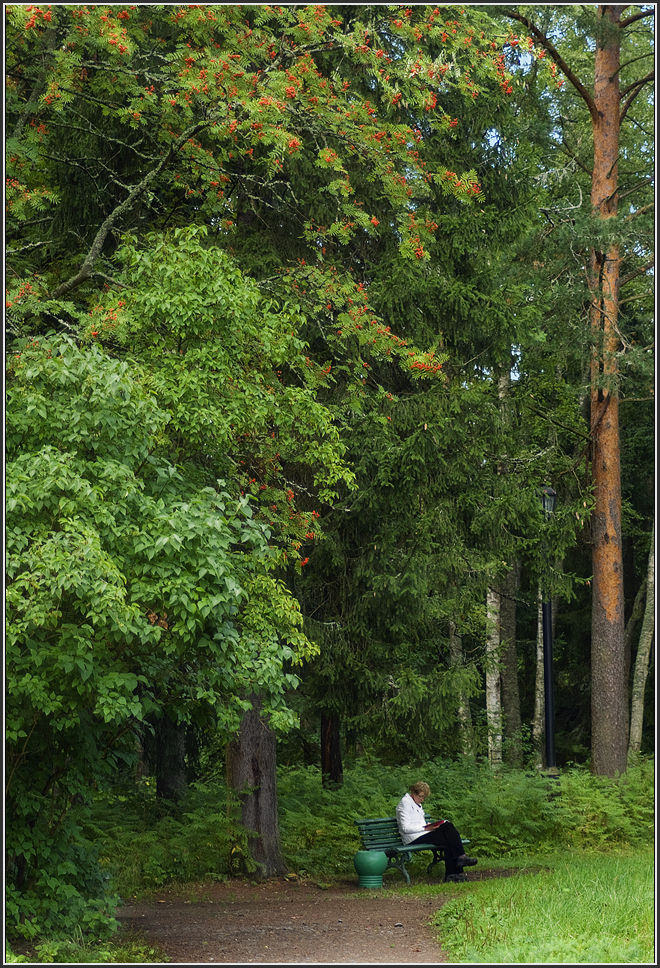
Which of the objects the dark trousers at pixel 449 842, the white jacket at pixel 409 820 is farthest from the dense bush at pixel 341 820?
the dark trousers at pixel 449 842

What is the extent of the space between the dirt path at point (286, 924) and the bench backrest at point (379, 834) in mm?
493

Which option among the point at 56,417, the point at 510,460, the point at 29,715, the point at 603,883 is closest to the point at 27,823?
the point at 29,715

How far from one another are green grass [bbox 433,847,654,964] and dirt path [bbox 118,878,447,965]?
306mm

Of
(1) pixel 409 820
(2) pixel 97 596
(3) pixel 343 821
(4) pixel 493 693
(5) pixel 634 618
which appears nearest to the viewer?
(2) pixel 97 596

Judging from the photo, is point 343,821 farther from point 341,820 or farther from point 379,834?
point 379,834

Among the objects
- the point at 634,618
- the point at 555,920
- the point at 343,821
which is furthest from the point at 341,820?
the point at 634,618

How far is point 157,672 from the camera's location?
6906 millimetres

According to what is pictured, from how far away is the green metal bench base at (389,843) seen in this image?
10.6 meters

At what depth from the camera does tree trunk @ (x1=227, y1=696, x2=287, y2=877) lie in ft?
36.7

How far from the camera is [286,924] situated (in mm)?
8781

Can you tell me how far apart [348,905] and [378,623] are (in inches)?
137

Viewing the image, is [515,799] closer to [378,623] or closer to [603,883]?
[378,623]

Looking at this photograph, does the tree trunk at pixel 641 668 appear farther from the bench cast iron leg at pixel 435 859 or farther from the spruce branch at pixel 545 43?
the bench cast iron leg at pixel 435 859

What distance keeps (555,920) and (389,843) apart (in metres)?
3.73
